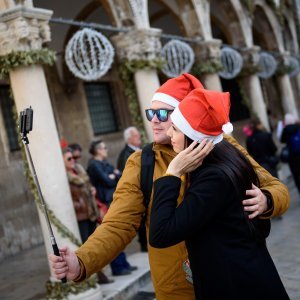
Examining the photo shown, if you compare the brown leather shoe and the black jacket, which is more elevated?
the black jacket

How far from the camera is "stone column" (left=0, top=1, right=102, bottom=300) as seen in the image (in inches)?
196

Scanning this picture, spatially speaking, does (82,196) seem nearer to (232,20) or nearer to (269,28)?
(232,20)

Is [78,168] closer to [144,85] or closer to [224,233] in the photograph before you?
[144,85]

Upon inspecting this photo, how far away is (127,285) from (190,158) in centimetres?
372

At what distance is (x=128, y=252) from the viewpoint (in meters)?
7.15

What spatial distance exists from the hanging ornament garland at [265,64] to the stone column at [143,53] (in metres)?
5.30

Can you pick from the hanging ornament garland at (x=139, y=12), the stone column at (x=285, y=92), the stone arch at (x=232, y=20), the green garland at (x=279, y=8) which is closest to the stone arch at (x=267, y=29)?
the green garland at (x=279, y=8)

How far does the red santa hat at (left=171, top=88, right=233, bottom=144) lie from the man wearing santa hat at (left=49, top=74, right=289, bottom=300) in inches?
12.7

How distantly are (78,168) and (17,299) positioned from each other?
5.63 feet

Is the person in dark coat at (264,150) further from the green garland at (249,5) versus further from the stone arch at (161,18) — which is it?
the green garland at (249,5)

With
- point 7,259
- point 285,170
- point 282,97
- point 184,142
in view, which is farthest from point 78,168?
point 282,97

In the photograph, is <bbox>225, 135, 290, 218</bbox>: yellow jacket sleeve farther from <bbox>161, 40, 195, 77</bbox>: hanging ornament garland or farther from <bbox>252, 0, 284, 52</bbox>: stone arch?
<bbox>252, 0, 284, 52</bbox>: stone arch

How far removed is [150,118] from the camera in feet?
8.28

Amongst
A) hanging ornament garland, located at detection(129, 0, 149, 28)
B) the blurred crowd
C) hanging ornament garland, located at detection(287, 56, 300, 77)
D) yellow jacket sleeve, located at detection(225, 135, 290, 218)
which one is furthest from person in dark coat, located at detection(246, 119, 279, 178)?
hanging ornament garland, located at detection(287, 56, 300, 77)
